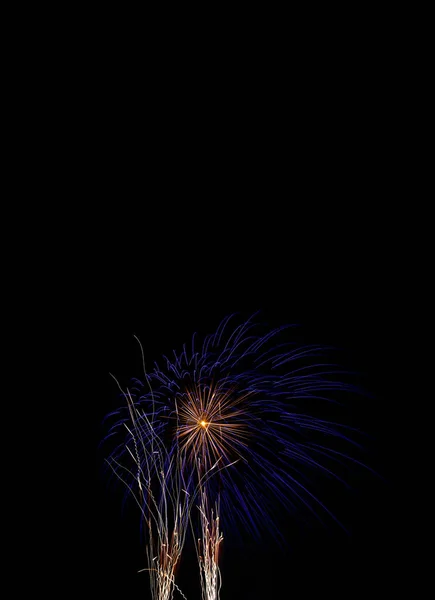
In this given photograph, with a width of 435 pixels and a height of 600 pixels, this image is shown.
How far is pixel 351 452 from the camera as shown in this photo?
7.95m

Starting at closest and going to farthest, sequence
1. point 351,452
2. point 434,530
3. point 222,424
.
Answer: point 222,424
point 434,530
point 351,452

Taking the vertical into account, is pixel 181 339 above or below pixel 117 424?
above

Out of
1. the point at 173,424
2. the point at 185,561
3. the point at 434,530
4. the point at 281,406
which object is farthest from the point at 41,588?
the point at 434,530

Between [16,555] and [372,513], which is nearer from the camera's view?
[372,513]

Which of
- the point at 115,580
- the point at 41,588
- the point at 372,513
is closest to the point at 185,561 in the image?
the point at 115,580

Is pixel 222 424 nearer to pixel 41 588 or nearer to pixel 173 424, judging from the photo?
pixel 173 424

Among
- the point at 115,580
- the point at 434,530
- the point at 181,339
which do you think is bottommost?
the point at 434,530

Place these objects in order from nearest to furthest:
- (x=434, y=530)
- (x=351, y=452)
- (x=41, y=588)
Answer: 1. (x=434, y=530)
2. (x=351, y=452)
3. (x=41, y=588)

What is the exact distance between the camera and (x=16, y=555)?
823 cm

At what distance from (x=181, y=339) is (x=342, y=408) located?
2653mm

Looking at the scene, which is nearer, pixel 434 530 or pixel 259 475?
pixel 259 475

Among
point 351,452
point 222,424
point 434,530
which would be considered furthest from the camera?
point 351,452

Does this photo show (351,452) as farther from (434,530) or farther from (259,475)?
(259,475)

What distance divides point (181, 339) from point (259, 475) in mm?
2824
